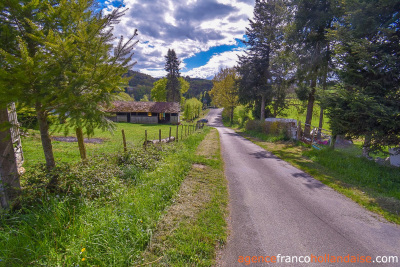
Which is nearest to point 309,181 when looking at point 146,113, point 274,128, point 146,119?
point 274,128

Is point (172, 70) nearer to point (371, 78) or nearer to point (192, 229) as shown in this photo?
point (371, 78)

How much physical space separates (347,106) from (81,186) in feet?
35.3

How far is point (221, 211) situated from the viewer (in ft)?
13.6

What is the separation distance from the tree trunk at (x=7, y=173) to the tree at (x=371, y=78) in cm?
1126

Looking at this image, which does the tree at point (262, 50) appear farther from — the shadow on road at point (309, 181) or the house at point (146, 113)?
the house at point (146, 113)

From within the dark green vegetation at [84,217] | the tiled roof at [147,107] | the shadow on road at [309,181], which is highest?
the tiled roof at [147,107]

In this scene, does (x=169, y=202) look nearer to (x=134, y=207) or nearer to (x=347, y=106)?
(x=134, y=207)

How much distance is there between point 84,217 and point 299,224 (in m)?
4.55

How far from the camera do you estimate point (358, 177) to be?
6.35 metres

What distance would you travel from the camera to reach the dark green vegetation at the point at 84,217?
2.62 metres

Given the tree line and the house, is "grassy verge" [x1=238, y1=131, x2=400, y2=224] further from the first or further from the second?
the house

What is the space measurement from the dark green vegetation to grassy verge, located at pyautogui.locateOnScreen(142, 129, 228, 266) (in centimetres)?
18

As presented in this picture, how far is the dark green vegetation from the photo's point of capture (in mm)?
2623

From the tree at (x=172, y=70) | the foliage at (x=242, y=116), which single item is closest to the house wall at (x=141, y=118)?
the tree at (x=172, y=70)
